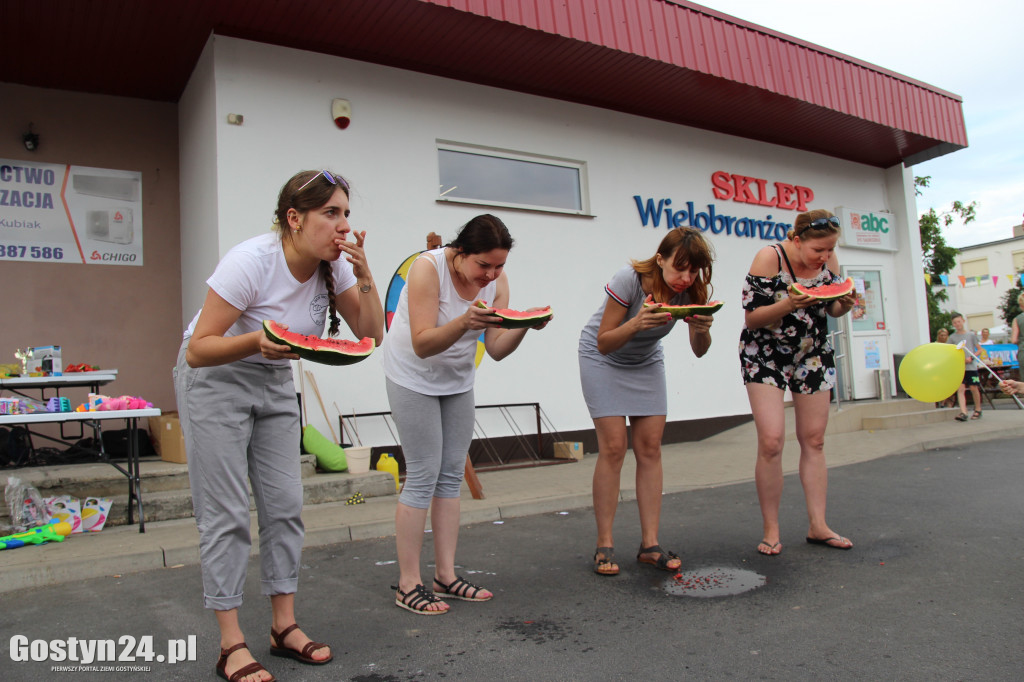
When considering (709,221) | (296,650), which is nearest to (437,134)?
(709,221)

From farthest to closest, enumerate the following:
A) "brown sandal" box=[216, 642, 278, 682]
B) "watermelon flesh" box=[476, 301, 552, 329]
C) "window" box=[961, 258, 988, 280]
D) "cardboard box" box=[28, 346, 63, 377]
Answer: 1. "window" box=[961, 258, 988, 280]
2. "cardboard box" box=[28, 346, 63, 377]
3. "watermelon flesh" box=[476, 301, 552, 329]
4. "brown sandal" box=[216, 642, 278, 682]

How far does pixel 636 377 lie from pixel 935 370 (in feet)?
6.85

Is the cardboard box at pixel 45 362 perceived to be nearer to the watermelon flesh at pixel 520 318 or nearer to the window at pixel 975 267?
the watermelon flesh at pixel 520 318

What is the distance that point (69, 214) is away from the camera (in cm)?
831

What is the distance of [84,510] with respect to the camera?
5.40 m

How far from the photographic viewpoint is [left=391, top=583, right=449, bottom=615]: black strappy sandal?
10.6 ft

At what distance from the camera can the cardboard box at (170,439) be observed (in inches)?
257

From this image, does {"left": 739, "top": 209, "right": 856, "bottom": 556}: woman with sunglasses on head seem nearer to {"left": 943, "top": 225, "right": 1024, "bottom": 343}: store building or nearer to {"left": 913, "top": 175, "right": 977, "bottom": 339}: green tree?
{"left": 913, "top": 175, "right": 977, "bottom": 339}: green tree

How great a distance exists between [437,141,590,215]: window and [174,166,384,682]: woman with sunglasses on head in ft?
19.9

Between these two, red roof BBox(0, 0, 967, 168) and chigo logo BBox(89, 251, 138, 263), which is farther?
chigo logo BBox(89, 251, 138, 263)

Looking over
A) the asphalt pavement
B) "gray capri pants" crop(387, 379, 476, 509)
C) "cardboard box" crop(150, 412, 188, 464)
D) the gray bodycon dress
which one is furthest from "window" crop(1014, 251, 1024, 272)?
"gray capri pants" crop(387, 379, 476, 509)

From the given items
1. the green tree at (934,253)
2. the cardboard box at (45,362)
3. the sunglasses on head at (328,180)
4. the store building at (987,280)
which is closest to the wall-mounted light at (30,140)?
the cardboard box at (45,362)

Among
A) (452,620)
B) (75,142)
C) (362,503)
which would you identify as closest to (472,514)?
(362,503)

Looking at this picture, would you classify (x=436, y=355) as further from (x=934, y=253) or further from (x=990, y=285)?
(x=990, y=285)
